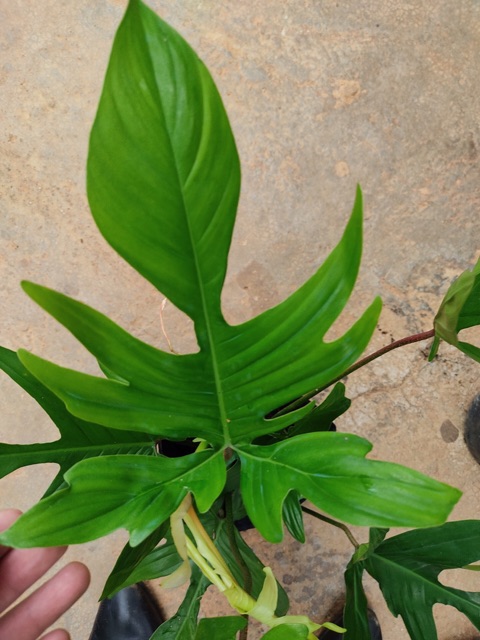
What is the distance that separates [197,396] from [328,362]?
5.6 inches

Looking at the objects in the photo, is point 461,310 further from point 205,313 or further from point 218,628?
point 218,628

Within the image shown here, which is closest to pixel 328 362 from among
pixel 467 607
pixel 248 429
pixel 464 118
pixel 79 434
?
pixel 248 429

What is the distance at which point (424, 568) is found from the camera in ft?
2.75

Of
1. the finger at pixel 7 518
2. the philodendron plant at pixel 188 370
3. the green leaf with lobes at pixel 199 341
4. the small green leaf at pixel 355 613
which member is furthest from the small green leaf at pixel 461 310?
the finger at pixel 7 518

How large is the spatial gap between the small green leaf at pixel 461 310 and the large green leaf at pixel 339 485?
17cm

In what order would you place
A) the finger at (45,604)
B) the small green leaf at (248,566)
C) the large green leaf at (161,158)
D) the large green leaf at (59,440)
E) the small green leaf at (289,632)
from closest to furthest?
the large green leaf at (161,158) → the small green leaf at (289,632) → the large green leaf at (59,440) → the small green leaf at (248,566) → the finger at (45,604)

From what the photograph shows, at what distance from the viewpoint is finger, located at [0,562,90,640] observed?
97 centimetres

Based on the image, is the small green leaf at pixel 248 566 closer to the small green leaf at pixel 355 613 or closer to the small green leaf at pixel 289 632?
the small green leaf at pixel 355 613

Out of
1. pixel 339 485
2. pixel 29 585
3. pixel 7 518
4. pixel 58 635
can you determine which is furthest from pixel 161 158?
pixel 58 635

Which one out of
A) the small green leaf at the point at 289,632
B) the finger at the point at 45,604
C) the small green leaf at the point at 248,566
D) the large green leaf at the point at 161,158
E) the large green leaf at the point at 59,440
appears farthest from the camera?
the finger at the point at 45,604

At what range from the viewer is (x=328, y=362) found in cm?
56

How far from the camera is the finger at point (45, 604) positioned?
0.97 m

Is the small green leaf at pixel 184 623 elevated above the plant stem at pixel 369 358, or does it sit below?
below

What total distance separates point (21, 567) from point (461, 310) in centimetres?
75
